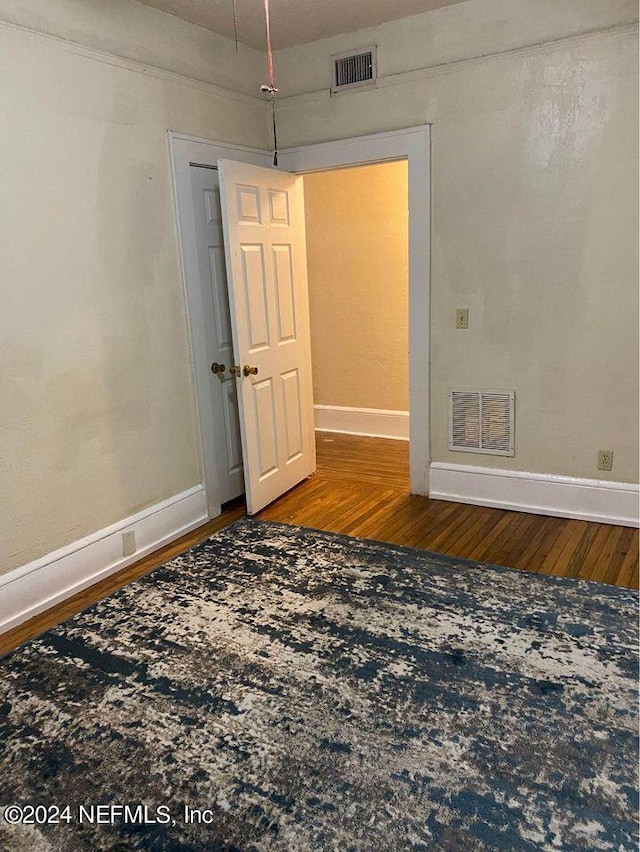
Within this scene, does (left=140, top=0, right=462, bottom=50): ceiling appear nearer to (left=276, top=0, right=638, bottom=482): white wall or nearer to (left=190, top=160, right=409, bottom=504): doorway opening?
(left=276, top=0, right=638, bottom=482): white wall

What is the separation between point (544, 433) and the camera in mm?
3619

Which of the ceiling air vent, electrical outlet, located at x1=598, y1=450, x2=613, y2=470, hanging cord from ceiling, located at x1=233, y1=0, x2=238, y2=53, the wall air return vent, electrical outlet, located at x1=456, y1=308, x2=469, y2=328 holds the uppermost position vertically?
hanging cord from ceiling, located at x1=233, y1=0, x2=238, y2=53

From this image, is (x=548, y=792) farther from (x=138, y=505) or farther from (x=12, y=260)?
(x=12, y=260)

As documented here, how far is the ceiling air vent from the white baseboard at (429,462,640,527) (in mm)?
2371

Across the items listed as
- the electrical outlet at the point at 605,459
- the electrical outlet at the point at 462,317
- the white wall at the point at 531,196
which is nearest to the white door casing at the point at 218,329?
the white wall at the point at 531,196

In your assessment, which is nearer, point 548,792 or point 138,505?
point 548,792

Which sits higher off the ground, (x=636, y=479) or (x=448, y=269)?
(x=448, y=269)

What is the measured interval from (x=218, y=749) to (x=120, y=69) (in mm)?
3013

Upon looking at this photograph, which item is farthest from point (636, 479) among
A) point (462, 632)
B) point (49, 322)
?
point (49, 322)

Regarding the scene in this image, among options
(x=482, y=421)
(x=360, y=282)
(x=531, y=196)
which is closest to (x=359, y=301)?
(x=360, y=282)

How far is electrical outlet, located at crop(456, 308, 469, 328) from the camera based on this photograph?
3707 mm

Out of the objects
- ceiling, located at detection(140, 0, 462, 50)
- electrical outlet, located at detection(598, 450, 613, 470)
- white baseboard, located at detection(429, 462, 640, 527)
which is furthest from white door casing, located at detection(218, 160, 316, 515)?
electrical outlet, located at detection(598, 450, 613, 470)

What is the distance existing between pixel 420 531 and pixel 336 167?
232 centimetres

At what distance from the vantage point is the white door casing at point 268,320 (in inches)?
140
